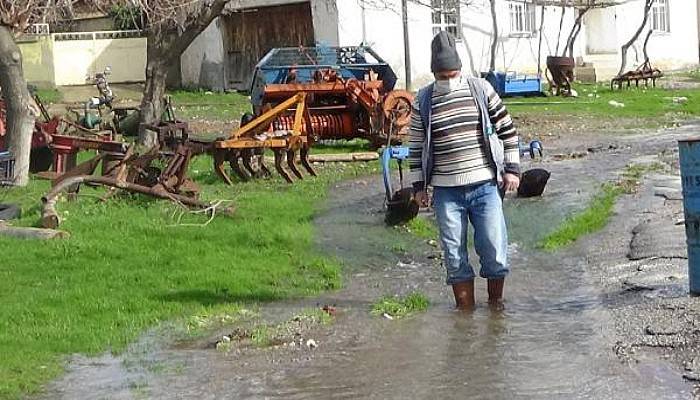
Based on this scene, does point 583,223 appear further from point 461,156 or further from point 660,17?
point 660,17

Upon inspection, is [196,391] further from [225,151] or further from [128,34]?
[128,34]

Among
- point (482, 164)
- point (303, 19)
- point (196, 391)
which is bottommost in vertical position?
point (196, 391)

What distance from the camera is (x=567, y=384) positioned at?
595 cm

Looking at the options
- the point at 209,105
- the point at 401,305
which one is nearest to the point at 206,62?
the point at 209,105

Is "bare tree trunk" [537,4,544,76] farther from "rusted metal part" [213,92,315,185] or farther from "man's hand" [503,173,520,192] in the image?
"man's hand" [503,173,520,192]

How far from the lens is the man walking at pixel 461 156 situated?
24.5 ft

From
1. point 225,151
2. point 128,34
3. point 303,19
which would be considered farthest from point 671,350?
point 128,34

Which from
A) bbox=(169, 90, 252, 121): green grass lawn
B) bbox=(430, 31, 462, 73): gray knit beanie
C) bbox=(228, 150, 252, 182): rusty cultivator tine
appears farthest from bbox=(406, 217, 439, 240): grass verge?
bbox=(169, 90, 252, 121): green grass lawn

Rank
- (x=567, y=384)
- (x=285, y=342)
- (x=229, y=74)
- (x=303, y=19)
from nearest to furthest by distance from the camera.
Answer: (x=567, y=384), (x=285, y=342), (x=303, y=19), (x=229, y=74)

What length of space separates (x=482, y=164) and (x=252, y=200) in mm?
5389

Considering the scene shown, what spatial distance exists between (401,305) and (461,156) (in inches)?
45.1

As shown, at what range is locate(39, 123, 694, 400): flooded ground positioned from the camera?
601cm

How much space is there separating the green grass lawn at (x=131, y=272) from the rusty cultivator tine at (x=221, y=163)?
1082 millimetres

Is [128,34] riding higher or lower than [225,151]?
higher
